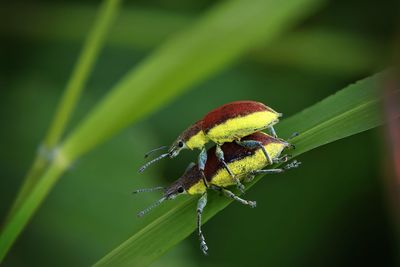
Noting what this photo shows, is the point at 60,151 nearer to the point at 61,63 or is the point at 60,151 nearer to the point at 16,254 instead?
the point at 16,254

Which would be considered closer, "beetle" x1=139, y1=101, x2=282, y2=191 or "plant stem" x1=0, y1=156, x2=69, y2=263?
"beetle" x1=139, y1=101, x2=282, y2=191

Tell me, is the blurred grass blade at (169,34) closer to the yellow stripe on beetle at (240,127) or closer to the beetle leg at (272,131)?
the beetle leg at (272,131)

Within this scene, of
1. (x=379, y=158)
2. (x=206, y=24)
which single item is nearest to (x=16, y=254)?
(x=206, y=24)

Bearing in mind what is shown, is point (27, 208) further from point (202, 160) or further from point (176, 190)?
point (202, 160)

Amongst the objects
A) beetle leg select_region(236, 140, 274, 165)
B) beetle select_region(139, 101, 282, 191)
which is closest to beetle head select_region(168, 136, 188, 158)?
beetle select_region(139, 101, 282, 191)

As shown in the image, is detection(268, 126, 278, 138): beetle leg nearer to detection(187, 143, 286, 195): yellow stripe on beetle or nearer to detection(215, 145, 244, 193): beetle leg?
detection(187, 143, 286, 195): yellow stripe on beetle

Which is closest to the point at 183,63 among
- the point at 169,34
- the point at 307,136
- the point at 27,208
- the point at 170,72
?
the point at 170,72
